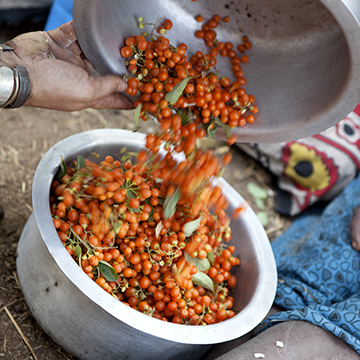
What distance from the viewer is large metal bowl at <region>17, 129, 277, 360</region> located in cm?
Answer: 118

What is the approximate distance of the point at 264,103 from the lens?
153 cm

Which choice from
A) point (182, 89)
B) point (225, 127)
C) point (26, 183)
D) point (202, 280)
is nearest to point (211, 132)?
point (225, 127)

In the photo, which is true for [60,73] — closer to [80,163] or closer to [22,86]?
[22,86]

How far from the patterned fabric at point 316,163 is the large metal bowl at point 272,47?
98 cm

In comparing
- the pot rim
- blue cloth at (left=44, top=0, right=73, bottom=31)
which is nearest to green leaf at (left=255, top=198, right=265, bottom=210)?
the pot rim

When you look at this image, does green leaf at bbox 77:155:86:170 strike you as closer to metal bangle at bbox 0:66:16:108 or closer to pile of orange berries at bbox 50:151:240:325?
pile of orange berries at bbox 50:151:240:325

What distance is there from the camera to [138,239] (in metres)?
1.38

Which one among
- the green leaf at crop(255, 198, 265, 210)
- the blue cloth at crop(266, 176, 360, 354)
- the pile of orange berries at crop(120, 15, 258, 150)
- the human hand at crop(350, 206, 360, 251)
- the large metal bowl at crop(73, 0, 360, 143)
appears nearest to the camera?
the large metal bowl at crop(73, 0, 360, 143)

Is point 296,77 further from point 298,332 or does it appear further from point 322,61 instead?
point 298,332

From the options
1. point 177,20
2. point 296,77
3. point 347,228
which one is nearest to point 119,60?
point 177,20

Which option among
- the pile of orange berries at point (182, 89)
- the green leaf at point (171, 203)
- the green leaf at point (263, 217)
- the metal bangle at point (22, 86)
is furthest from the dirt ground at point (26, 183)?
the metal bangle at point (22, 86)

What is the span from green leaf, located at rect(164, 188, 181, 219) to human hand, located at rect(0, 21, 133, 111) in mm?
433

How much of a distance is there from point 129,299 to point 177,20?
1058 mm

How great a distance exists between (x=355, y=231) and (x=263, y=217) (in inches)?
25.1
